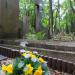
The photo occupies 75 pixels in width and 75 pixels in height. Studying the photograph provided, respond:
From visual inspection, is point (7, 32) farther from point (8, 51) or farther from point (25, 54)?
point (25, 54)

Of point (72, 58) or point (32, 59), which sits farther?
point (72, 58)

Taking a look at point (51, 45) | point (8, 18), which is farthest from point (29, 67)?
point (8, 18)

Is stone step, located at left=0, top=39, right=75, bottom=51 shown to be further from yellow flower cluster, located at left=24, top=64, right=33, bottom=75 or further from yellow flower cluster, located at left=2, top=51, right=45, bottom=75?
yellow flower cluster, located at left=24, top=64, right=33, bottom=75

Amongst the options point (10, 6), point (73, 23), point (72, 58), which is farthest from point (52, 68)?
point (73, 23)

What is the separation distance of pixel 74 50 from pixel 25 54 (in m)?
3.06

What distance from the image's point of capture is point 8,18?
852 cm

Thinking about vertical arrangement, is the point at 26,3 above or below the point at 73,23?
above

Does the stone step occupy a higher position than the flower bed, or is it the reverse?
the flower bed

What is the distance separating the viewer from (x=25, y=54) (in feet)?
8.98

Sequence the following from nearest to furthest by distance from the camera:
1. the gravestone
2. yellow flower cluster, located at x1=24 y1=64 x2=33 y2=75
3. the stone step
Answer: yellow flower cluster, located at x1=24 y1=64 x2=33 y2=75 < the stone step < the gravestone

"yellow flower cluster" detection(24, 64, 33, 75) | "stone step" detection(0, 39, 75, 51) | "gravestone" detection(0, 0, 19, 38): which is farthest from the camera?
"gravestone" detection(0, 0, 19, 38)

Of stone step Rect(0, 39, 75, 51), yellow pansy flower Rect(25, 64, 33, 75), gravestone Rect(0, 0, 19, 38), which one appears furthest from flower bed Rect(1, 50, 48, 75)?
gravestone Rect(0, 0, 19, 38)

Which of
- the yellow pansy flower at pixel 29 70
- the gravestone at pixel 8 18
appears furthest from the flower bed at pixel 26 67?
the gravestone at pixel 8 18

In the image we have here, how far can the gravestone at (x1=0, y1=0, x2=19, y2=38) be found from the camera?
8275 mm
